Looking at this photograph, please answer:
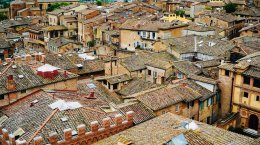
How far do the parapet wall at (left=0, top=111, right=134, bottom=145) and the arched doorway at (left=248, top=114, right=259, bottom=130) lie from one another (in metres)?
17.2

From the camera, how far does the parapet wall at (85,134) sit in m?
29.2

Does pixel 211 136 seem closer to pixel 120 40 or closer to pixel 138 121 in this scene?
pixel 138 121

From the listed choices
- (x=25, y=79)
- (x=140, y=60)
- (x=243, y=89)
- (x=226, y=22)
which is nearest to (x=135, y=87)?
(x=140, y=60)

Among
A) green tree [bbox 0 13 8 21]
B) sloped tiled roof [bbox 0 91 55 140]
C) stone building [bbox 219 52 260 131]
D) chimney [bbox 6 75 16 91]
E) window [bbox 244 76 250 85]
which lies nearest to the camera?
sloped tiled roof [bbox 0 91 55 140]

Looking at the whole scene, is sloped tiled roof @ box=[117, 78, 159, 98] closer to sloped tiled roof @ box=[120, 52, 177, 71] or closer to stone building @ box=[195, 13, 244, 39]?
sloped tiled roof @ box=[120, 52, 177, 71]

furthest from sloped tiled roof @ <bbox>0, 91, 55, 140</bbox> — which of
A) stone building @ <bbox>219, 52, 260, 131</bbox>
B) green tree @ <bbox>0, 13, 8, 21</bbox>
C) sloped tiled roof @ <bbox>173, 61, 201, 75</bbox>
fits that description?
green tree @ <bbox>0, 13, 8, 21</bbox>

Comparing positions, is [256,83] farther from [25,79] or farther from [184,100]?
[25,79]

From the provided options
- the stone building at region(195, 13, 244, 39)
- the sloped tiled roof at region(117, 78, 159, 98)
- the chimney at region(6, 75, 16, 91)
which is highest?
the stone building at region(195, 13, 244, 39)

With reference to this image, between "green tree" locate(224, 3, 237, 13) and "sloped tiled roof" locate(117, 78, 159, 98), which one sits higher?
"green tree" locate(224, 3, 237, 13)

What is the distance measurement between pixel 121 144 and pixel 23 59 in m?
23.1

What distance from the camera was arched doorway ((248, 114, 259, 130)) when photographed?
145 feet

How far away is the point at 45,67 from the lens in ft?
134

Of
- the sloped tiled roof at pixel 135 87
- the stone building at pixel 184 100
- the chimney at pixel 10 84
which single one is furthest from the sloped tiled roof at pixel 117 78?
the chimney at pixel 10 84

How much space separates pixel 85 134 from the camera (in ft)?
102
